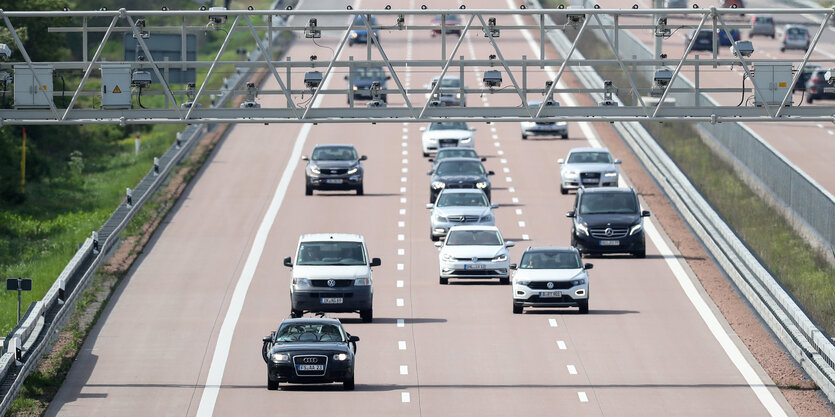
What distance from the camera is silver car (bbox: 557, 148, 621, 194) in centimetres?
5212

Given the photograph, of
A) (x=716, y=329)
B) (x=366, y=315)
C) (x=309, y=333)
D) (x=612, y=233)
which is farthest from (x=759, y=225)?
(x=309, y=333)

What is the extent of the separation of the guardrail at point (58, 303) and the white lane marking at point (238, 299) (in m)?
3.14

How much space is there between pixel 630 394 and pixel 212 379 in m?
7.47

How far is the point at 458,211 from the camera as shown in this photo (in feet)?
150

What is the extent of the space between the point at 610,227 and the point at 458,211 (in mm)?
4735

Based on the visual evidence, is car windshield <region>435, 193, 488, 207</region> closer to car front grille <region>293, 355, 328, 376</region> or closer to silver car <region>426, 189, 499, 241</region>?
silver car <region>426, 189, 499, 241</region>

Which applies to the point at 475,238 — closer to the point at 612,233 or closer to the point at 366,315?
the point at 612,233

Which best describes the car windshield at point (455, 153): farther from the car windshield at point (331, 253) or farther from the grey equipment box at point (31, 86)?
the grey equipment box at point (31, 86)

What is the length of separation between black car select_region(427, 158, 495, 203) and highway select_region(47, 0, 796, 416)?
92 cm

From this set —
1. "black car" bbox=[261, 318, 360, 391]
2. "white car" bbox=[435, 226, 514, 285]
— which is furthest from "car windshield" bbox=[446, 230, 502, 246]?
"black car" bbox=[261, 318, 360, 391]

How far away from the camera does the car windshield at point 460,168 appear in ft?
171

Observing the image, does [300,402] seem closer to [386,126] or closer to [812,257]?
[812,257]

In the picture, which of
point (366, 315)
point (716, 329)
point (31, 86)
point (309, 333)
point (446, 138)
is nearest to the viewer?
Answer: point (309, 333)

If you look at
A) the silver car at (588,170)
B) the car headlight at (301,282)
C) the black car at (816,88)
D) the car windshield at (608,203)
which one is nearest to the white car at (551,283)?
the car headlight at (301,282)
